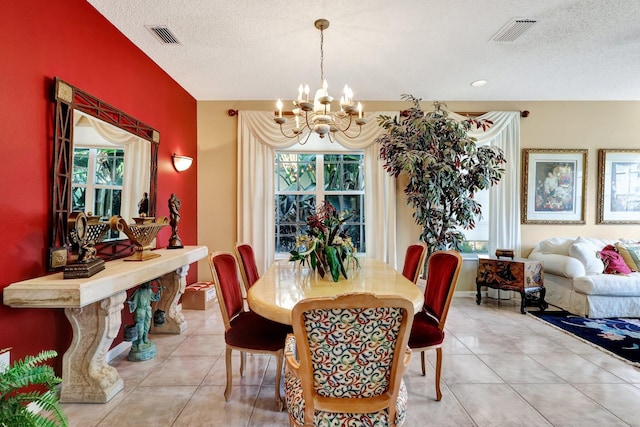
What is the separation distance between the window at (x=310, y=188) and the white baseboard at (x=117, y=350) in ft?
7.48

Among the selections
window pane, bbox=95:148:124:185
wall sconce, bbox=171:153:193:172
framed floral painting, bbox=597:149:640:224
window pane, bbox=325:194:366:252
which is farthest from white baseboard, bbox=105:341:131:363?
framed floral painting, bbox=597:149:640:224

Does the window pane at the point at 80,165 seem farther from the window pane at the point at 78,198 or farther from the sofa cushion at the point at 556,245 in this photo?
the sofa cushion at the point at 556,245

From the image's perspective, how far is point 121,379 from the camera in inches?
88.9

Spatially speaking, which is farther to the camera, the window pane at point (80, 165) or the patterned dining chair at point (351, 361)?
the window pane at point (80, 165)

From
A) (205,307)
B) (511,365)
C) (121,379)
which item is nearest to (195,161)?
(205,307)

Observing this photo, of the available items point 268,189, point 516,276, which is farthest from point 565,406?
point 268,189

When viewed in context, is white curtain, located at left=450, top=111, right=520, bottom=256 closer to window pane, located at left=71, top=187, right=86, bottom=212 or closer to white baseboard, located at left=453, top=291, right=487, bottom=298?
white baseboard, located at left=453, top=291, right=487, bottom=298

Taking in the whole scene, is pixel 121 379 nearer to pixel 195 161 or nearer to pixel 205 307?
pixel 205 307

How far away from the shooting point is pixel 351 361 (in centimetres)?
122

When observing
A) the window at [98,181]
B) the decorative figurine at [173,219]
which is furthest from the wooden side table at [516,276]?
the window at [98,181]

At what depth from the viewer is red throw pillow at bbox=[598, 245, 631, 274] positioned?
12.5 ft

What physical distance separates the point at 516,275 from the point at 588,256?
89cm

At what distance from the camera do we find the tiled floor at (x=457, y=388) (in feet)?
6.23

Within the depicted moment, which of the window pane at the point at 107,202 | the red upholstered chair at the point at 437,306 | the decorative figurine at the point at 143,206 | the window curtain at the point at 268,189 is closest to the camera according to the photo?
the red upholstered chair at the point at 437,306
